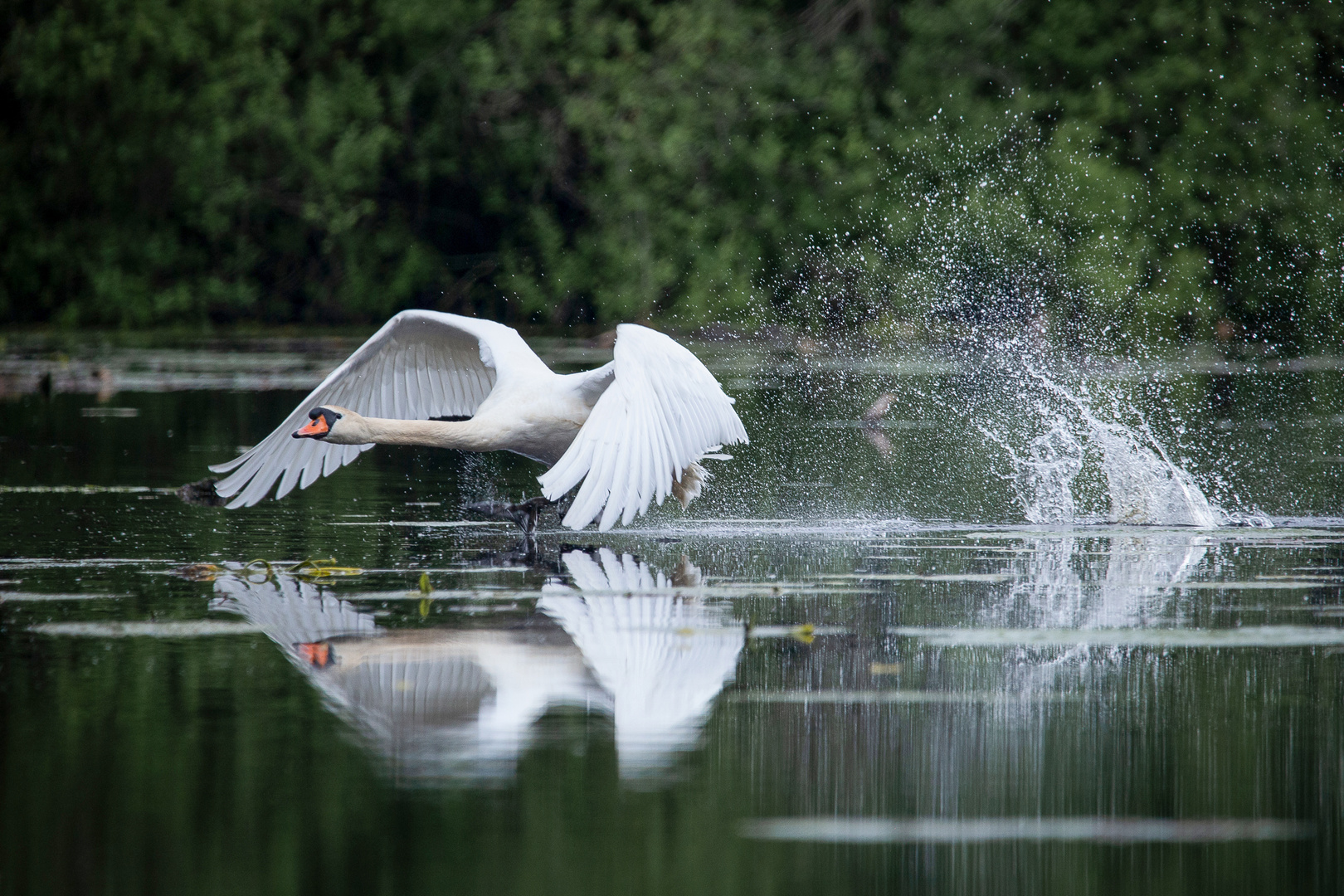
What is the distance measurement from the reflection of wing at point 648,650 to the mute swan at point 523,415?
30cm

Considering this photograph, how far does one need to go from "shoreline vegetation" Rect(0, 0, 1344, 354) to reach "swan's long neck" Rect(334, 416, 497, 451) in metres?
16.4

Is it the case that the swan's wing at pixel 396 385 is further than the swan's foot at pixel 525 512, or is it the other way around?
the swan's wing at pixel 396 385

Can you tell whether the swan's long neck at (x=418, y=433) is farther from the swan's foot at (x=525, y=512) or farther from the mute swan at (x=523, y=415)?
the swan's foot at (x=525, y=512)

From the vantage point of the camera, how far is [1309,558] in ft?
26.6

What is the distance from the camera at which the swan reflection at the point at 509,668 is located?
4.97m

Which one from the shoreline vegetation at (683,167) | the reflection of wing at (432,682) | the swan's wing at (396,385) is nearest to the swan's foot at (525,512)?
the swan's wing at (396,385)

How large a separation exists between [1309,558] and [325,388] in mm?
4860

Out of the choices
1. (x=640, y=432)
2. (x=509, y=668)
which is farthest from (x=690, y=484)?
(x=509, y=668)

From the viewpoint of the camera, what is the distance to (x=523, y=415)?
8938 millimetres

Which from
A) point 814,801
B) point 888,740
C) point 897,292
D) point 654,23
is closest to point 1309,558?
point 888,740

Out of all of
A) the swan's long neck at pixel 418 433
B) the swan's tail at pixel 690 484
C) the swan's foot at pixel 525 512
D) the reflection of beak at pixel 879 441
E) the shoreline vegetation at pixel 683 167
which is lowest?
the swan's foot at pixel 525 512

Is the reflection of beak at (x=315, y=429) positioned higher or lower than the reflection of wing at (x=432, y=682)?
higher

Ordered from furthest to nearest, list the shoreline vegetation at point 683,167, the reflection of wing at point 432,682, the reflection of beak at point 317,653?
the shoreline vegetation at point 683,167
the reflection of beak at point 317,653
the reflection of wing at point 432,682

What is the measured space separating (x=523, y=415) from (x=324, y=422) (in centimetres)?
93
